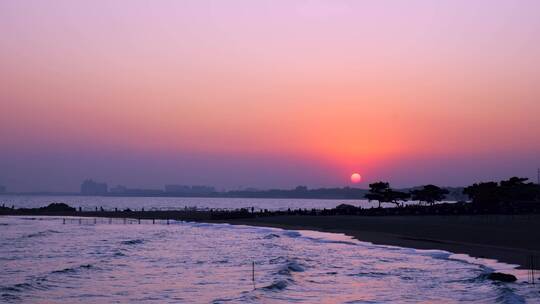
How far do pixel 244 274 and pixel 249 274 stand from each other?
26 centimetres

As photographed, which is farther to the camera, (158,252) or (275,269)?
(158,252)

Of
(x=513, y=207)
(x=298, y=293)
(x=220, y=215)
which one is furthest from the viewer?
A: (x=220, y=215)

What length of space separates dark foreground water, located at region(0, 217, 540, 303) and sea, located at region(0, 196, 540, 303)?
0.04 metres

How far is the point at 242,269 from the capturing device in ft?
106

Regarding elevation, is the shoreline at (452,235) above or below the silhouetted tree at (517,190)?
below

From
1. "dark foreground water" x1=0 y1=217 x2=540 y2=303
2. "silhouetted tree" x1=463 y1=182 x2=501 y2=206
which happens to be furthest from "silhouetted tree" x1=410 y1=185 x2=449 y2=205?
"dark foreground water" x1=0 y1=217 x2=540 y2=303

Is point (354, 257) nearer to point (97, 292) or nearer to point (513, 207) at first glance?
point (97, 292)

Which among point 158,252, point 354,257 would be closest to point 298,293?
point 354,257

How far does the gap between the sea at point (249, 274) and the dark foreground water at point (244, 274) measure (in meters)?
0.04

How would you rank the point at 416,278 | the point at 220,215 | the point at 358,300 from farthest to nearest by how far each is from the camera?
the point at 220,215 < the point at 416,278 < the point at 358,300

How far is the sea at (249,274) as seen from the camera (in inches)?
919

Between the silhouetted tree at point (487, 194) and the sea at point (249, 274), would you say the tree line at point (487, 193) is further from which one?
the sea at point (249, 274)

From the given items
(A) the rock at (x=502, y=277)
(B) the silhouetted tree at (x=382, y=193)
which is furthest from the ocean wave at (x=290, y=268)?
(B) the silhouetted tree at (x=382, y=193)

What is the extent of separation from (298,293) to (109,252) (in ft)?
69.2
